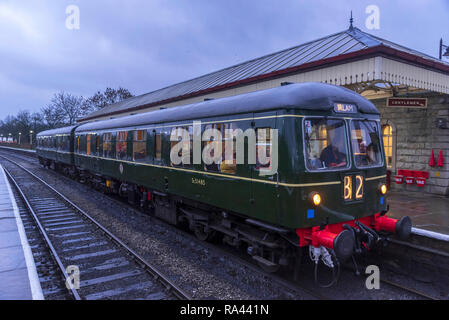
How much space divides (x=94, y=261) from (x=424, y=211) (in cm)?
846

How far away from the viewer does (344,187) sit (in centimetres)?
546

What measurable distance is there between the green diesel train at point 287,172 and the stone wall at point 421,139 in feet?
21.9

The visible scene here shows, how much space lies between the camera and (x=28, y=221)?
32.7 feet

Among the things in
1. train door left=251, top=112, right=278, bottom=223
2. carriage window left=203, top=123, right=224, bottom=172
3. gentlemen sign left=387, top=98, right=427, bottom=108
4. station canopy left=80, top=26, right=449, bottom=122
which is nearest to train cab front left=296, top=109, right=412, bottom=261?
train door left=251, top=112, right=278, bottom=223

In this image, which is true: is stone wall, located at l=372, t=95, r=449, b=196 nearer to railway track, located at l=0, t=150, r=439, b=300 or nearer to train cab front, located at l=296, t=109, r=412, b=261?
railway track, located at l=0, t=150, r=439, b=300

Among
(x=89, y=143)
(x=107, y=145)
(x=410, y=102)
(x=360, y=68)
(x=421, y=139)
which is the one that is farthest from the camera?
(x=89, y=143)

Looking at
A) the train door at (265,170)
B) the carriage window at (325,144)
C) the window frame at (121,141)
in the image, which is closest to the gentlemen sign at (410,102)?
the carriage window at (325,144)

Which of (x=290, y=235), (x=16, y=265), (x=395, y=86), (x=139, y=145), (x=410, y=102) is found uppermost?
(x=395, y=86)

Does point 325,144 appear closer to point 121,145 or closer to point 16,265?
point 16,265

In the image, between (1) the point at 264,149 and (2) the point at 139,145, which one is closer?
(1) the point at 264,149

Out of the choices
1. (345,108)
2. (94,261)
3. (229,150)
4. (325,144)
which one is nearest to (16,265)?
(94,261)

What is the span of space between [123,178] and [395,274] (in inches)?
342
